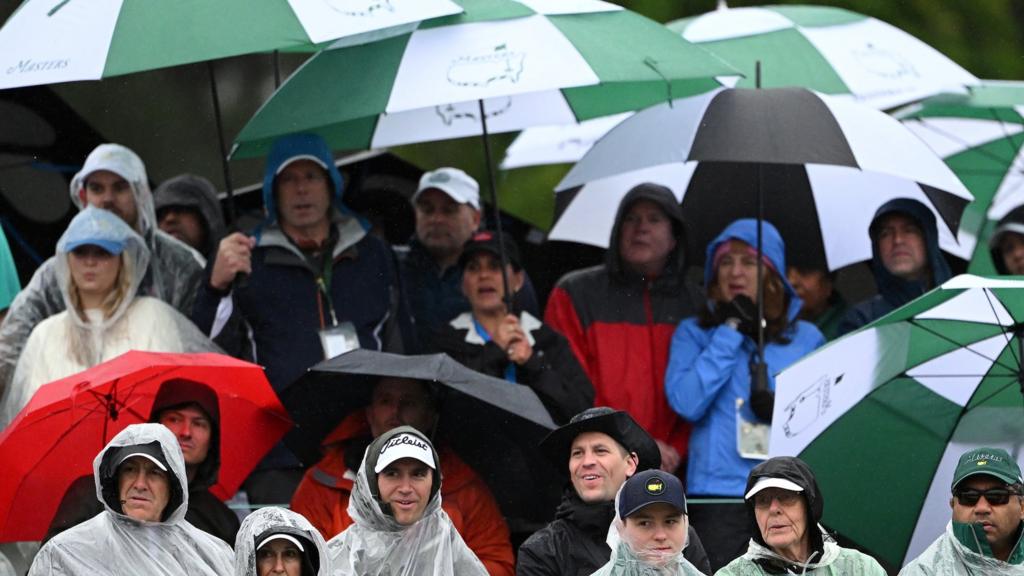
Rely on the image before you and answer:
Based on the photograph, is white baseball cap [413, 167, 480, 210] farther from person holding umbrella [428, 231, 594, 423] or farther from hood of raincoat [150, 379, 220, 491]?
hood of raincoat [150, 379, 220, 491]

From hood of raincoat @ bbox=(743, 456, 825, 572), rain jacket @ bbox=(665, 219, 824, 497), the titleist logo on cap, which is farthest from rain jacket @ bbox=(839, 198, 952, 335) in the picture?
the titleist logo on cap

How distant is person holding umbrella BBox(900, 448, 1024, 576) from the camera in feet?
22.4

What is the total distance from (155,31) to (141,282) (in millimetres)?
1370

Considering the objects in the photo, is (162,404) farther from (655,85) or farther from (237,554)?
(655,85)

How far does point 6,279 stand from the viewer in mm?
8594

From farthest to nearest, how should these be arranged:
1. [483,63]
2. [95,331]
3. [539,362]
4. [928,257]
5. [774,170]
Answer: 1. [774,170]
2. [928,257]
3. [539,362]
4. [95,331]
5. [483,63]

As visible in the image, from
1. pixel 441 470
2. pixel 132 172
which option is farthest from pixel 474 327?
pixel 132 172

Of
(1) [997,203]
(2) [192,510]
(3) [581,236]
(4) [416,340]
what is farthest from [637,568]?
(1) [997,203]

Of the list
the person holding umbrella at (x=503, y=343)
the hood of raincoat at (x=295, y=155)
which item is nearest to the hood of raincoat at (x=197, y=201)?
the hood of raincoat at (x=295, y=155)

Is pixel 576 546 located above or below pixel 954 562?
above

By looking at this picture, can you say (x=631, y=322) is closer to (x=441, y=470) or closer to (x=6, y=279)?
(x=441, y=470)

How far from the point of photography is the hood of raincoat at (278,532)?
6477mm

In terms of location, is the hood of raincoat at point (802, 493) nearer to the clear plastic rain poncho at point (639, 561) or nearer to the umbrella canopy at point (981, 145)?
the clear plastic rain poncho at point (639, 561)

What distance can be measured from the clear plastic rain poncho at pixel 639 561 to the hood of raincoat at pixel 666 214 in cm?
218
